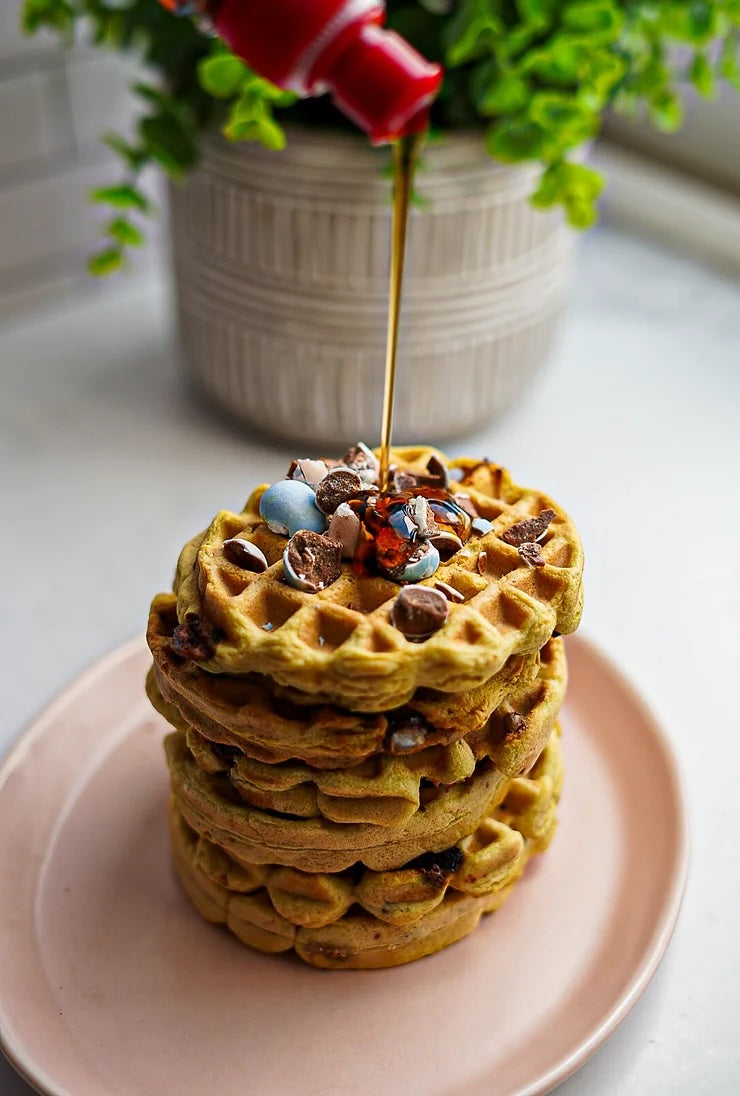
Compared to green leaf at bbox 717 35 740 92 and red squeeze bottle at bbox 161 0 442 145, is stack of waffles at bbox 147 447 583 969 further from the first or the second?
green leaf at bbox 717 35 740 92

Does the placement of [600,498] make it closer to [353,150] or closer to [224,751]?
[353,150]

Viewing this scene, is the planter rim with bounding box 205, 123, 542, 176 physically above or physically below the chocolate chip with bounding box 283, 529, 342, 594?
above

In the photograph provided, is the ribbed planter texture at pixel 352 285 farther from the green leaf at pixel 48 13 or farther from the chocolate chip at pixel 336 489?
the chocolate chip at pixel 336 489

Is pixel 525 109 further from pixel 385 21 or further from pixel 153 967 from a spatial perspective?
pixel 153 967

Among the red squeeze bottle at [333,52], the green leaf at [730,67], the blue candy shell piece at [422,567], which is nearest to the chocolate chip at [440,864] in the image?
the blue candy shell piece at [422,567]

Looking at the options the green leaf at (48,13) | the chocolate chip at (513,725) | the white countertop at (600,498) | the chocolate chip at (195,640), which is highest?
the green leaf at (48,13)

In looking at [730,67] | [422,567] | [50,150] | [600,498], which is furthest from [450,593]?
[50,150]

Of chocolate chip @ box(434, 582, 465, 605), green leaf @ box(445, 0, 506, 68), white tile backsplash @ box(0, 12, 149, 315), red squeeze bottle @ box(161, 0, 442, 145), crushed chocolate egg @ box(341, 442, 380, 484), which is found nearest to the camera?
red squeeze bottle @ box(161, 0, 442, 145)

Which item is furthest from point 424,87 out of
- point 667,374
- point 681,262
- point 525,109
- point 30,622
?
point 681,262

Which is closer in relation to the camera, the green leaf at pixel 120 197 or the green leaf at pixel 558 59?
the green leaf at pixel 558 59

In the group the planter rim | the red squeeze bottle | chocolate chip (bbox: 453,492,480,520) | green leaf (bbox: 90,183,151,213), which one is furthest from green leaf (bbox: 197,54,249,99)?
chocolate chip (bbox: 453,492,480,520)
